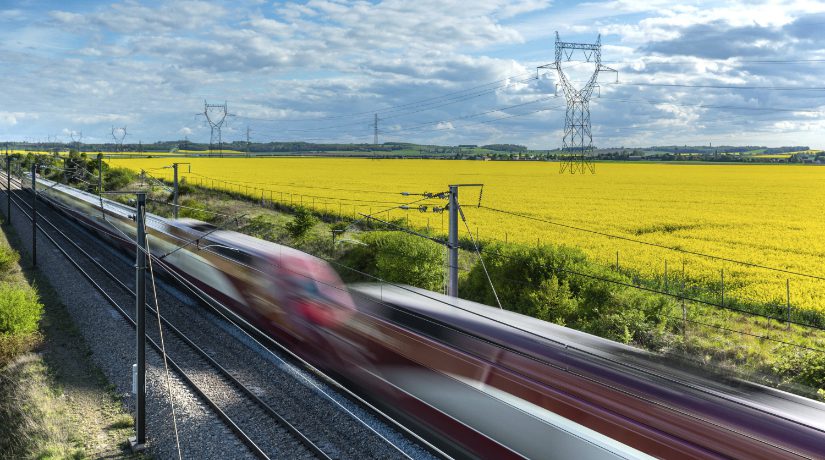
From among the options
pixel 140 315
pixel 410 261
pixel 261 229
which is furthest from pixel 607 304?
pixel 261 229

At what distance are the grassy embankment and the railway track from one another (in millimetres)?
2037

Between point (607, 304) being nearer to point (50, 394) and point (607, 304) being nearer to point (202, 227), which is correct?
point (202, 227)

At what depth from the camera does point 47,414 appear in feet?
49.2

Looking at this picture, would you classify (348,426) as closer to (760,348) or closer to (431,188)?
(760,348)

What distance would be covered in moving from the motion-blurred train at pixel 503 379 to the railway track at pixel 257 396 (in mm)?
850

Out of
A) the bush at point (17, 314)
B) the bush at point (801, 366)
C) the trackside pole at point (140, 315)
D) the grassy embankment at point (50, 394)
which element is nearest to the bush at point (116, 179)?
the grassy embankment at point (50, 394)

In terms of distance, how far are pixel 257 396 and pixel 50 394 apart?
5.70 m

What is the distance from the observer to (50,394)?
1633 centimetres

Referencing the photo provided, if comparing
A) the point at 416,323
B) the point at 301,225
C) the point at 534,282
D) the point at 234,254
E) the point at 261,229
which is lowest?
the point at 534,282

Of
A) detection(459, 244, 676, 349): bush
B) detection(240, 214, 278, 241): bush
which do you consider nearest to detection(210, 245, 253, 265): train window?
detection(459, 244, 676, 349): bush

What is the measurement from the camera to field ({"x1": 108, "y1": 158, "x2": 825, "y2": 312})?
25891mm

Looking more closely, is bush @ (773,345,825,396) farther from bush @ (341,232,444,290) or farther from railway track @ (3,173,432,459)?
bush @ (341,232,444,290)

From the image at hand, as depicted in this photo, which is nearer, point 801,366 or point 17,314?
point 801,366

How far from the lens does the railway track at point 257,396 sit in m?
13.1
